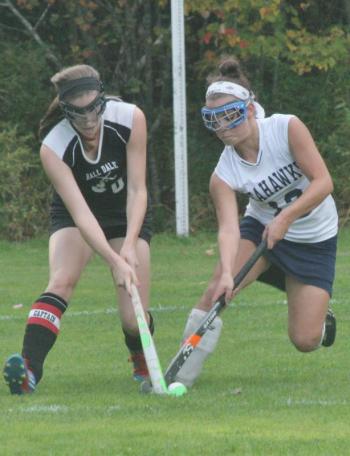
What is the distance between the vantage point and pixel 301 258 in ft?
24.3

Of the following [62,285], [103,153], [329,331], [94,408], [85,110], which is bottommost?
[329,331]

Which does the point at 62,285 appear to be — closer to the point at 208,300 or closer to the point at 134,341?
the point at 134,341

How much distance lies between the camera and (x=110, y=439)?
5.52 meters

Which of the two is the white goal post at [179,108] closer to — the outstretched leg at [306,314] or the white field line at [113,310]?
the white field line at [113,310]

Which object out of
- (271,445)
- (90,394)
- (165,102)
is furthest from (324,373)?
(165,102)

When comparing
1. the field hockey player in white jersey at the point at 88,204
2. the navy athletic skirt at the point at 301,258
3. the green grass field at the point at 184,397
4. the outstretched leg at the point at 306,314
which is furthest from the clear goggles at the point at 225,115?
the green grass field at the point at 184,397

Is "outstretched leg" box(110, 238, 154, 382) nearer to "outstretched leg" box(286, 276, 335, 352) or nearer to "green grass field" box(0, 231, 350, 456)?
"green grass field" box(0, 231, 350, 456)

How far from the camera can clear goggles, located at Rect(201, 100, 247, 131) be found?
6777 millimetres

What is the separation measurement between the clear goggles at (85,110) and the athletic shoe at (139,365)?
1.41 m

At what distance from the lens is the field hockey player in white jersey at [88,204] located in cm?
678

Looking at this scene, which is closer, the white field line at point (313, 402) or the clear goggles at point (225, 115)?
→ the white field line at point (313, 402)

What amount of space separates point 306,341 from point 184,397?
1.08 metres

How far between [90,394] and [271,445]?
1673mm

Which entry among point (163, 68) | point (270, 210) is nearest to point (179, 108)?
point (163, 68)
